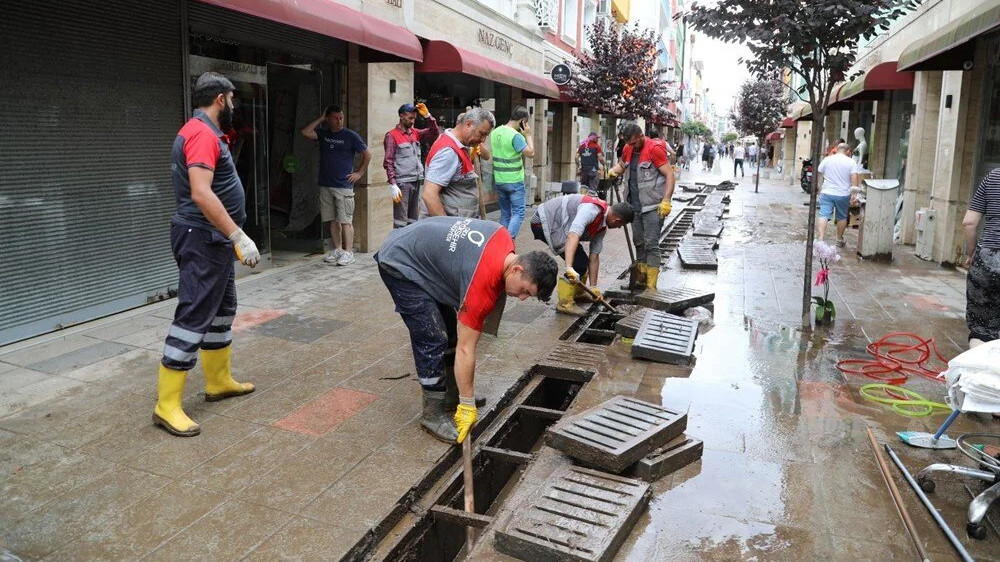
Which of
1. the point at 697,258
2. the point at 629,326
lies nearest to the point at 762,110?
the point at 697,258

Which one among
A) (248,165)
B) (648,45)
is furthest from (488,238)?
(648,45)

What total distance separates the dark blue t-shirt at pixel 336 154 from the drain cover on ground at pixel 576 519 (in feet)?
19.8

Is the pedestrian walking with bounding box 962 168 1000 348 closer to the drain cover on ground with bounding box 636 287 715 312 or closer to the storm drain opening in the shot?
the drain cover on ground with bounding box 636 287 715 312

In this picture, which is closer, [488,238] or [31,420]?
[488,238]

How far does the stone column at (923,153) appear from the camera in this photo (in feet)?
39.7

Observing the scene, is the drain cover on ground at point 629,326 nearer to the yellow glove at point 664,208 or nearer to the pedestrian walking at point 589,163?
the yellow glove at point 664,208

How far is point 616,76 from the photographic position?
18.1 meters

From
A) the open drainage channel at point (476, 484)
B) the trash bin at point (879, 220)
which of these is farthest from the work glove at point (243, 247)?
the trash bin at point (879, 220)

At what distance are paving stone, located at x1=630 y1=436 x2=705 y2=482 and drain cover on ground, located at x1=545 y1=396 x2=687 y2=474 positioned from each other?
38mm

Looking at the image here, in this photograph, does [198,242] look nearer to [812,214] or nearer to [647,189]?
[647,189]

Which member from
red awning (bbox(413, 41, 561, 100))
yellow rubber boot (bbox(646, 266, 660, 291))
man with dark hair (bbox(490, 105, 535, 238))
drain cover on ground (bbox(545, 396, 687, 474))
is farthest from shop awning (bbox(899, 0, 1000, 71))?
red awning (bbox(413, 41, 561, 100))

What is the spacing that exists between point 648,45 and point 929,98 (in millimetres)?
7753

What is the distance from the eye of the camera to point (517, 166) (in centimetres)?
792

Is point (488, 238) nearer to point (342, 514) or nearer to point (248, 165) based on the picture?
point (342, 514)
